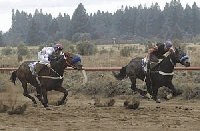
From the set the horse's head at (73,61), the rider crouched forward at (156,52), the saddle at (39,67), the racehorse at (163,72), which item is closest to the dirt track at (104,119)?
the racehorse at (163,72)

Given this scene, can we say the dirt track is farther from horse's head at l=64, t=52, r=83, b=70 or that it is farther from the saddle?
horse's head at l=64, t=52, r=83, b=70

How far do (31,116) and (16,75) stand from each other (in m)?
3.42

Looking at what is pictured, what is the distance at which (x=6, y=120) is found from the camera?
984 cm

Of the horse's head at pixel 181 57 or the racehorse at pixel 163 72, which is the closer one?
the horse's head at pixel 181 57

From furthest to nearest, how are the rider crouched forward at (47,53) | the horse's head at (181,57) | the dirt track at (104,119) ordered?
the rider crouched forward at (47,53) < the horse's head at (181,57) < the dirt track at (104,119)

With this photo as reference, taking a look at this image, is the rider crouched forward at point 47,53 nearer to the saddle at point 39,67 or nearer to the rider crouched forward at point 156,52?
the saddle at point 39,67

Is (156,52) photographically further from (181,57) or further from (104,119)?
(104,119)

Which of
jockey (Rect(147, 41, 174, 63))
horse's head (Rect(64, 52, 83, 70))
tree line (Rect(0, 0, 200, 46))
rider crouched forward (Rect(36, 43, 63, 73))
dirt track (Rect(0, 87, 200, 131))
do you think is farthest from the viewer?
tree line (Rect(0, 0, 200, 46))

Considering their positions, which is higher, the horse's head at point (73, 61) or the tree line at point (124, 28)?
the tree line at point (124, 28)

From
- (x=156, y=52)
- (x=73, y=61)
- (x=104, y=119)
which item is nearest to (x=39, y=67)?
(x=73, y=61)

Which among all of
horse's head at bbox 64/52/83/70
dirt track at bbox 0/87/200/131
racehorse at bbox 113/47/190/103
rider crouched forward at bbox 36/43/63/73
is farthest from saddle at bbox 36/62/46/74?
racehorse at bbox 113/47/190/103

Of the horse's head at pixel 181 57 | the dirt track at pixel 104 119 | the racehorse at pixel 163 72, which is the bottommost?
the dirt track at pixel 104 119

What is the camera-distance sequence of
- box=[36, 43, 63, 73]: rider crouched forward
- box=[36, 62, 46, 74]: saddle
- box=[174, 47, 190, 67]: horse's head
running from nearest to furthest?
box=[174, 47, 190, 67]: horse's head → box=[36, 43, 63, 73]: rider crouched forward → box=[36, 62, 46, 74]: saddle

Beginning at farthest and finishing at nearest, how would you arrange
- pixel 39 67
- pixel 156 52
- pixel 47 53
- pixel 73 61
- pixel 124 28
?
pixel 124 28 < pixel 156 52 < pixel 39 67 < pixel 47 53 < pixel 73 61
